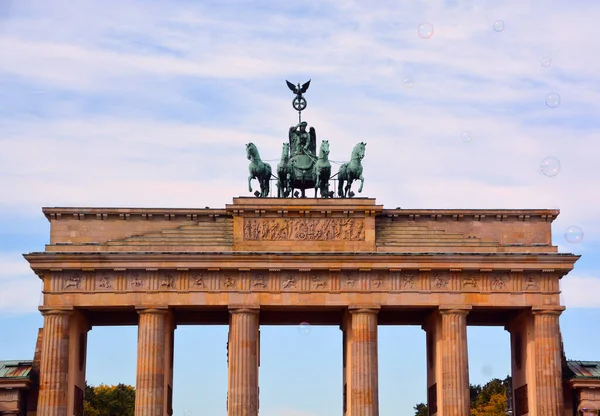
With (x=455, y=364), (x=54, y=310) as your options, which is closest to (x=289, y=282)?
(x=455, y=364)

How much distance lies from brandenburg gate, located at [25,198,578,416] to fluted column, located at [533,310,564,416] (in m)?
0.05

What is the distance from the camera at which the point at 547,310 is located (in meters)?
68.4

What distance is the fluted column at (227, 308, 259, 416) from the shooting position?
6694cm

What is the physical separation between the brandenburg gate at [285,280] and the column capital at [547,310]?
0.17 ft

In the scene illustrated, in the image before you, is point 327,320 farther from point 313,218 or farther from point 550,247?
point 550,247

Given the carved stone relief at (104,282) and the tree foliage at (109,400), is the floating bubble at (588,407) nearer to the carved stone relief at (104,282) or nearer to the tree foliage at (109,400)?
the carved stone relief at (104,282)

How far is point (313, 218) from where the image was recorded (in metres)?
69.4

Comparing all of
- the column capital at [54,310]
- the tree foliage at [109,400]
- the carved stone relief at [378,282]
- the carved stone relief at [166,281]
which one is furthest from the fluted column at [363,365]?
the tree foliage at [109,400]

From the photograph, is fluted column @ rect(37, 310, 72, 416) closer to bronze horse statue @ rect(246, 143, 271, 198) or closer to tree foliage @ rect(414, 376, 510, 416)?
bronze horse statue @ rect(246, 143, 271, 198)

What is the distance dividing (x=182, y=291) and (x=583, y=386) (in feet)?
70.9

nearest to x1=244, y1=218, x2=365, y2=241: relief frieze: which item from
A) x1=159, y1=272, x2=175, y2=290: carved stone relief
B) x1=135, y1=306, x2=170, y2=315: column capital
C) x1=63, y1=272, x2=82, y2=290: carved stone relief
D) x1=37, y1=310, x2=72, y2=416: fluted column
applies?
x1=159, y1=272, x2=175, y2=290: carved stone relief

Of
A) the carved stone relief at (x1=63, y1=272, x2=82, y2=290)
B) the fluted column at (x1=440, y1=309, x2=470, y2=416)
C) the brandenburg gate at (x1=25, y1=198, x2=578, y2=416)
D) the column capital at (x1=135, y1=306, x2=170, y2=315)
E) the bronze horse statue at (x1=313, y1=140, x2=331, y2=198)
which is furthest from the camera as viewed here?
the bronze horse statue at (x1=313, y1=140, x2=331, y2=198)

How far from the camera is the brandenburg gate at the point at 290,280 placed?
67688 mm

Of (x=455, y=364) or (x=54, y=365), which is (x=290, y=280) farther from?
(x=54, y=365)
